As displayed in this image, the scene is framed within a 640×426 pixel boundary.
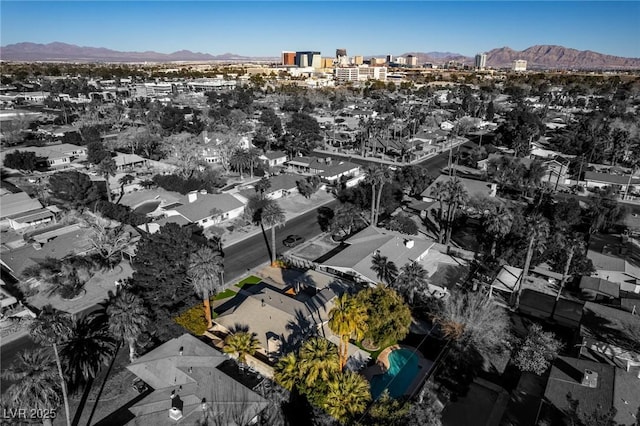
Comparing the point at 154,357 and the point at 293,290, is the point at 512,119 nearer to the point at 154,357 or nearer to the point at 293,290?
the point at 293,290

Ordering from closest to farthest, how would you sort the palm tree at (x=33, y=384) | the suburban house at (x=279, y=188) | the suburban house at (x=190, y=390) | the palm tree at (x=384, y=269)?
1. the palm tree at (x=33, y=384)
2. the suburban house at (x=190, y=390)
3. the palm tree at (x=384, y=269)
4. the suburban house at (x=279, y=188)

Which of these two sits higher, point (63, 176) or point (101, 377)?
point (63, 176)

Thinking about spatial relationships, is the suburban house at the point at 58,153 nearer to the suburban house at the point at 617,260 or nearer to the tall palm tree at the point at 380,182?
the tall palm tree at the point at 380,182

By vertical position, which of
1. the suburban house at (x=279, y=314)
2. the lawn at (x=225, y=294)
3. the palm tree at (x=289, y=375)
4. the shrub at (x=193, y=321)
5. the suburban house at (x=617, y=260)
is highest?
the palm tree at (x=289, y=375)

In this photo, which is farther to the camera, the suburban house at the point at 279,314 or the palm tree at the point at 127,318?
the suburban house at the point at 279,314

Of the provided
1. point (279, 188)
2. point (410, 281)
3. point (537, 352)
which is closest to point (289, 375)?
point (410, 281)

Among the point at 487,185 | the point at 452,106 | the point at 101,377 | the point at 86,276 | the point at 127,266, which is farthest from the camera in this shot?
the point at 452,106

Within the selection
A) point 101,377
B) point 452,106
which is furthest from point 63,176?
point 452,106

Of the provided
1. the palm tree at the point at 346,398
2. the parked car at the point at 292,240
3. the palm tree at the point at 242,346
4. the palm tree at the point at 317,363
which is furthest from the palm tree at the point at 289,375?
the parked car at the point at 292,240
